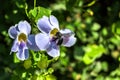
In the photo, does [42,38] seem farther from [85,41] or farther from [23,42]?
[85,41]

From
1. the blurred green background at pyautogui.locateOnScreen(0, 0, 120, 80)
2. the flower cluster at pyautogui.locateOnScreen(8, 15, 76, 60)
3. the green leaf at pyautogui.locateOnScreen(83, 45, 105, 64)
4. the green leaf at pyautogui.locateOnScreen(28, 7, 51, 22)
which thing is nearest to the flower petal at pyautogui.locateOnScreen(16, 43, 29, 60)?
the flower cluster at pyautogui.locateOnScreen(8, 15, 76, 60)

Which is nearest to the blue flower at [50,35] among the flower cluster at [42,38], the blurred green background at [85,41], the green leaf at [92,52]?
the flower cluster at [42,38]

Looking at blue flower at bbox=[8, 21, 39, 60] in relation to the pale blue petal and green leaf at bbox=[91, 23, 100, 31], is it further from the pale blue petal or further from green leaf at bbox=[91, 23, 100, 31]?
green leaf at bbox=[91, 23, 100, 31]

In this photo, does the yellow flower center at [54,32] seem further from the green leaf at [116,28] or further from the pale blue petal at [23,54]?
the green leaf at [116,28]

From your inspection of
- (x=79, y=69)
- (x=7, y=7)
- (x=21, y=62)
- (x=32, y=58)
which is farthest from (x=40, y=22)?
(x=79, y=69)

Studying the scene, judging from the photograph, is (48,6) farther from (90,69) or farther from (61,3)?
(90,69)
